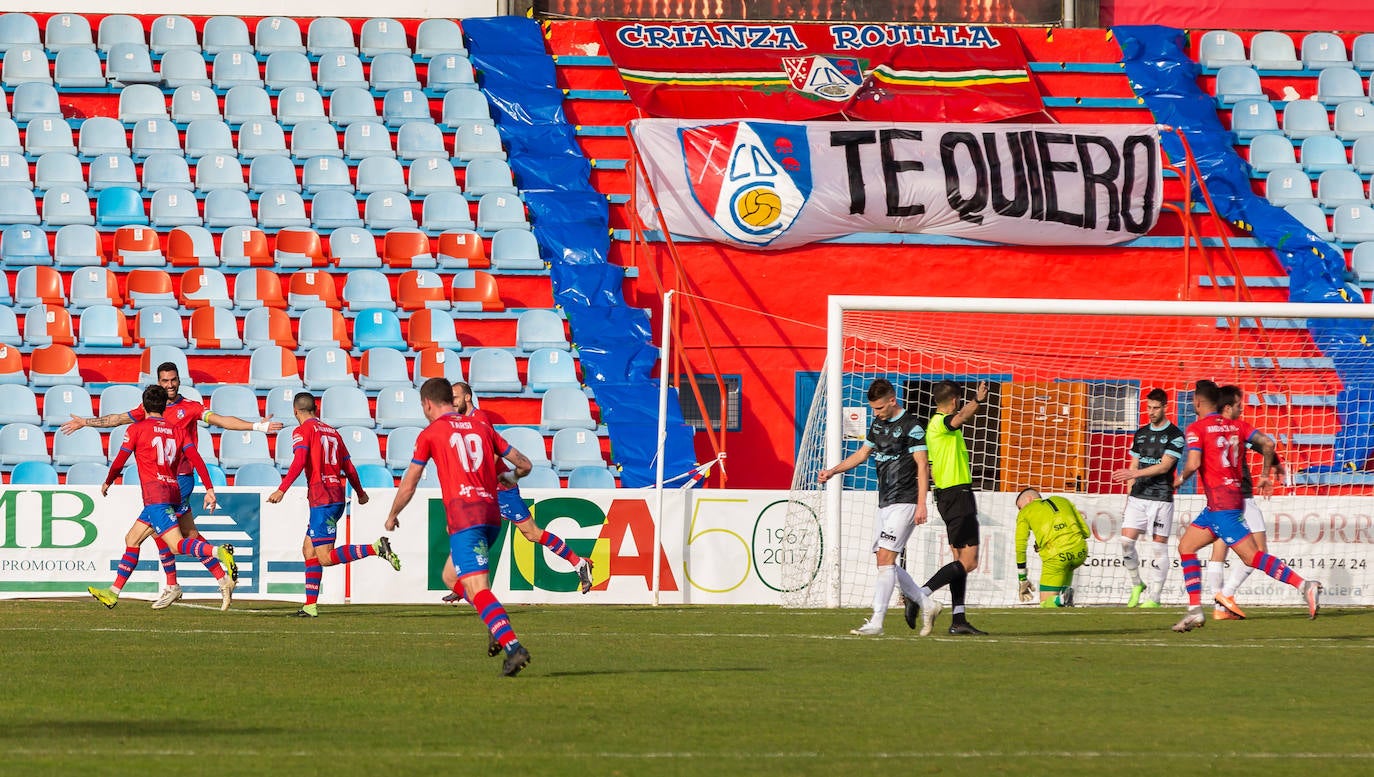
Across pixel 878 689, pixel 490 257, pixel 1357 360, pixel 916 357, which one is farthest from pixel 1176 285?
pixel 878 689

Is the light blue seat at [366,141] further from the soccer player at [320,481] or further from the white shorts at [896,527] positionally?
the white shorts at [896,527]

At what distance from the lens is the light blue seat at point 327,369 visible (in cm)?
1952

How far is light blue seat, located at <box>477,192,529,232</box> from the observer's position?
2141cm

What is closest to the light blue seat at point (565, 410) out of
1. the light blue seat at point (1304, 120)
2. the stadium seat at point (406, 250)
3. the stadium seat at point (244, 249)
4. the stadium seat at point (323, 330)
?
the stadium seat at point (323, 330)

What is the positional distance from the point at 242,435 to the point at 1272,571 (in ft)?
35.8

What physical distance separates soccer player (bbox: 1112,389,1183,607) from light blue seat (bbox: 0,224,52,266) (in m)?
13.0

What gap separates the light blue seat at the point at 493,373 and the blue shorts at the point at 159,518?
17.6 ft

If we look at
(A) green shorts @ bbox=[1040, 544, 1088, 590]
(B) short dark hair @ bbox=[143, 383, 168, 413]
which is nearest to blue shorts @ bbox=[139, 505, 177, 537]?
(B) short dark hair @ bbox=[143, 383, 168, 413]

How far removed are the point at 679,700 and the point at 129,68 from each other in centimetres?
1725

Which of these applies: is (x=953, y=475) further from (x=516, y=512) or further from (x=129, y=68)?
(x=129, y=68)

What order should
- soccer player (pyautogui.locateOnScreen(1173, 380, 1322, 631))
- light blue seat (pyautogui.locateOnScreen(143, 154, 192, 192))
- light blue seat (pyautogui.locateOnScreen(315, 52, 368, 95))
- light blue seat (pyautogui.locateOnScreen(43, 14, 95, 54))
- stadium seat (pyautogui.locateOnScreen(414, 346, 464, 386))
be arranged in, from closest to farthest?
soccer player (pyautogui.locateOnScreen(1173, 380, 1322, 631))
stadium seat (pyautogui.locateOnScreen(414, 346, 464, 386))
light blue seat (pyautogui.locateOnScreen(143, 154, 192, 192))
light blue seat (pyautogui.locateOnScreen(315, 52, 368, 95))
light blue seat (pyautogui.locateOnScreen(43, 14, 95, 54))

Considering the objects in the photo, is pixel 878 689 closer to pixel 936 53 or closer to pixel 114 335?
pixel 114 335

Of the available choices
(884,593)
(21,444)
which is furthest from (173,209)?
(884,593)

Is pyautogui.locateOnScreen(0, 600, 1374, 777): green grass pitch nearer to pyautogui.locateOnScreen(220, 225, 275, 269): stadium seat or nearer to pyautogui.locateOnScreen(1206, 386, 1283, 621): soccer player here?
pyautogui.locateOnScreen(1206, 386, 1283, 621): soccer player
